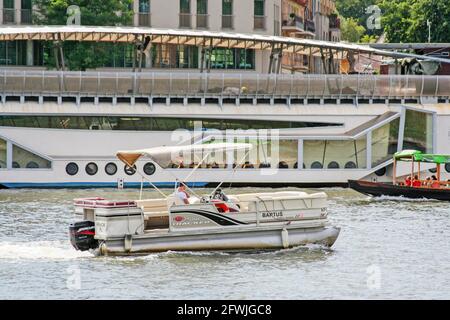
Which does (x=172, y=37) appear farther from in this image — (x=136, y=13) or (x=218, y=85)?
(x=136, y=13)

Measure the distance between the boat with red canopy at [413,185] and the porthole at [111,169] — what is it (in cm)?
1126

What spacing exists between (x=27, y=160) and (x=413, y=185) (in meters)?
17.1

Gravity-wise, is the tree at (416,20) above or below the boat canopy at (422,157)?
above

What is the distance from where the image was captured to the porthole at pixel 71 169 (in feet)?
237

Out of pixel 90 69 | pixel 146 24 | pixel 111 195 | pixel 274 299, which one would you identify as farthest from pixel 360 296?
pixel 146 24

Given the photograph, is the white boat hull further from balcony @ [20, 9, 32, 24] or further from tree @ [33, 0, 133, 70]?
balcony @ [20, 9, 32, 24]

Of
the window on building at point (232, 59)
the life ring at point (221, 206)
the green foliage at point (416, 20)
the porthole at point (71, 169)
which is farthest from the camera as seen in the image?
the green foliage at point (416, 20)

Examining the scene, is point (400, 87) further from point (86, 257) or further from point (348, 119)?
point (86, 257)

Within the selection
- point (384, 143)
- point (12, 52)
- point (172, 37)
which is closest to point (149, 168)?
point (172, 37)

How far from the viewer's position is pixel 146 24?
9156 centimetres

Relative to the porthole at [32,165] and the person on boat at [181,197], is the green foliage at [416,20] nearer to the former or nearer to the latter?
the porthole at [32,165]

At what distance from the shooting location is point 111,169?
72750 millimetres

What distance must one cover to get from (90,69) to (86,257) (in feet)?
126

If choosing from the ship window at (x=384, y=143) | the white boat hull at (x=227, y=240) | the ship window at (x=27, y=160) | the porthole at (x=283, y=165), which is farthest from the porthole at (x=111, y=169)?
the white boat hull at (x=227, y=240)
